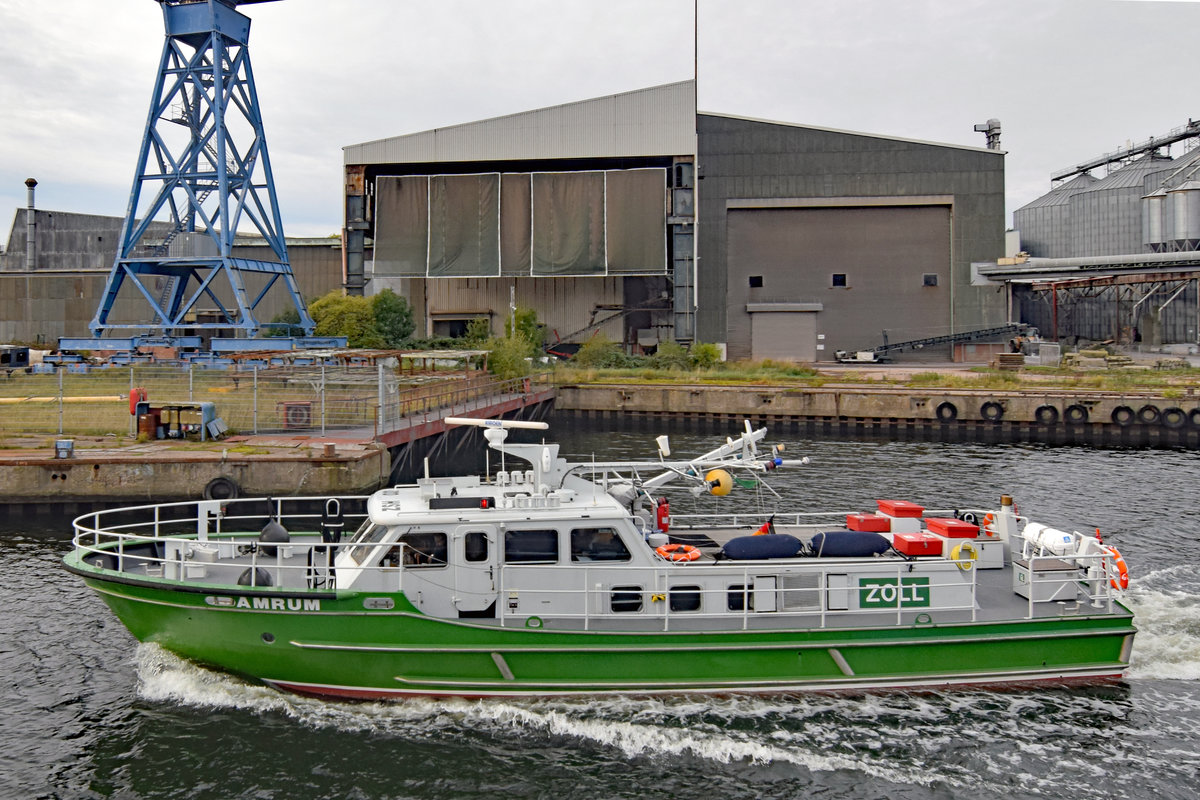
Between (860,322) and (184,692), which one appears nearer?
(184,692)

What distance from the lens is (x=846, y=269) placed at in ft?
208

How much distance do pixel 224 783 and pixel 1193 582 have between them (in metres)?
18.1

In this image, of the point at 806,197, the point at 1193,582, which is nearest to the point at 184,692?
the point at 1193,582

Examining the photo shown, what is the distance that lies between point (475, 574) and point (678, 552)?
3.12 metres

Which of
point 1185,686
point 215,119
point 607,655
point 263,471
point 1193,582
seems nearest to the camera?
point 607,655

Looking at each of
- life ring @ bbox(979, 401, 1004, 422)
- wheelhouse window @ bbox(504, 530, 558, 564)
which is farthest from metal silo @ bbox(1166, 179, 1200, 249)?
wheelhouse window @ bbox(504, 530, 558, 564)

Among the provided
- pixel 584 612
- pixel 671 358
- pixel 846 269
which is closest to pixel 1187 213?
pixel 846 269

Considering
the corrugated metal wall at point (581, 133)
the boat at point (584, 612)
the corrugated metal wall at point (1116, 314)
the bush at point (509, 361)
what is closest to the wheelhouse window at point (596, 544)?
the boat at point (584, 612)

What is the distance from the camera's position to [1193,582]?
18906 millimetres

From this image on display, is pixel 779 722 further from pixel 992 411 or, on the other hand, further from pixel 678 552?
pixel 992 411

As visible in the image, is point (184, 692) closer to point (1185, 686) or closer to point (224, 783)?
point (224, 783)

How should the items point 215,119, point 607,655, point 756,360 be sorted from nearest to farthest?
point 607,655
point 215,119
point 756,360

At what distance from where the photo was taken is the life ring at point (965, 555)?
1410 cm

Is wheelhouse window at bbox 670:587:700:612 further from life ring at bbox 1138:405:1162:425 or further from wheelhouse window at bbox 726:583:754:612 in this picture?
life ring at bbox 1138:405:1162:425
